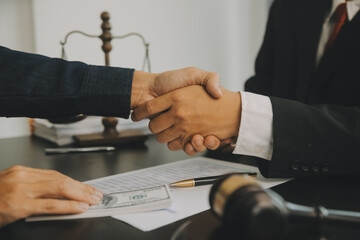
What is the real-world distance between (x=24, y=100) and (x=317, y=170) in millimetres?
767

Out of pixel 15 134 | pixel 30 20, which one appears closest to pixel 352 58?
pixel 30 20

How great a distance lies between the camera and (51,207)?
540mm

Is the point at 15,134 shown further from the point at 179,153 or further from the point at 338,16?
the point at 338,16

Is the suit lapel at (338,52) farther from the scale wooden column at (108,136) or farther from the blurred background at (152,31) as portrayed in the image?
the blurred background at (152,31)

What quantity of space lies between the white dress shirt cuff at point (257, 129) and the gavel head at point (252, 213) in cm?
Answer: 50

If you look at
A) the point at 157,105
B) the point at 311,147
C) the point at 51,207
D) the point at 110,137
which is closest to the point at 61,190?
the point at 51,207

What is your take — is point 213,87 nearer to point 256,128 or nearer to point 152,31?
point 256,128

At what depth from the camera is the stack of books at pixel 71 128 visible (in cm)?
132

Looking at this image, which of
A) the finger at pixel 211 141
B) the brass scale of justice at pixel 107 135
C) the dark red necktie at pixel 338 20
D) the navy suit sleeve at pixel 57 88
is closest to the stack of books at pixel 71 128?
the brass scale of justice at pixel 107 135

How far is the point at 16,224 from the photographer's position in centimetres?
54

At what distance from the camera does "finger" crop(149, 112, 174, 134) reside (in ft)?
3.06

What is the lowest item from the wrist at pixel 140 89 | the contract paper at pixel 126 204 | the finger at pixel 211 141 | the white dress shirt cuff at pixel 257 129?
the contract paper at pixel 126 204

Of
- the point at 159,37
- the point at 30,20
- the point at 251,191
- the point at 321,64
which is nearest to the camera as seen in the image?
the point at 251,191

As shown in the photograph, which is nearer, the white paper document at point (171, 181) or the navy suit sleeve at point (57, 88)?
the white paper document at point (171, 181)
